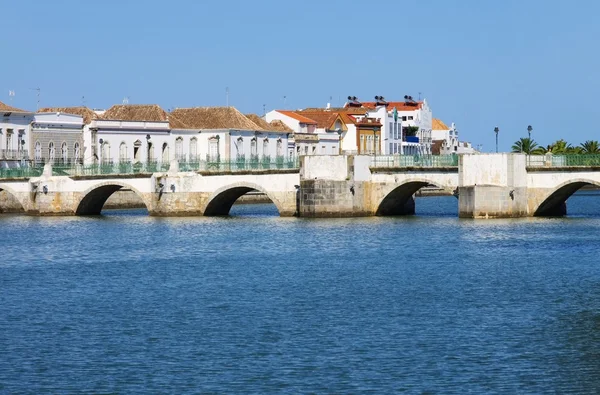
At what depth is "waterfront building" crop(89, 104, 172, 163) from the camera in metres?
A: 87.1

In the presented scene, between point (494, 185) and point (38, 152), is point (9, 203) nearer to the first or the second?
point (38, 152)

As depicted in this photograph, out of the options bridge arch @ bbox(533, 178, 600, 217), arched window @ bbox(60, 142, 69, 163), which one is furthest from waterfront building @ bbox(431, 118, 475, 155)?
bridge arch @ bbox(533, 178, 600, 217)

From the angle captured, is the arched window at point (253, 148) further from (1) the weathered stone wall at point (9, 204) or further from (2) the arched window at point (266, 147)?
(1) the weathered stone wall at point (9, 204)

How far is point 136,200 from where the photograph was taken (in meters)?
86.8

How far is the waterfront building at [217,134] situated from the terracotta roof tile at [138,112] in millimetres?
1433

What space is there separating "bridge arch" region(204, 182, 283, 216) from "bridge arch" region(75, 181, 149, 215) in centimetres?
374

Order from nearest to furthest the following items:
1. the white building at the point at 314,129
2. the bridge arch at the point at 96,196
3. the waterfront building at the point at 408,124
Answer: the bridge arch at the point at 96,196
the white building at the point at 314,129
the waterfront building at the point at 408,124

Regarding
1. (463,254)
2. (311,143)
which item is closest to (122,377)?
(463,254)

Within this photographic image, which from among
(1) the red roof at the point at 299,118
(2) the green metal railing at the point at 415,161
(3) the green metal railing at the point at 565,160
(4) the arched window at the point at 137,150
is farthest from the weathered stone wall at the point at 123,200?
(3) the green metal railing at the point at 565,160

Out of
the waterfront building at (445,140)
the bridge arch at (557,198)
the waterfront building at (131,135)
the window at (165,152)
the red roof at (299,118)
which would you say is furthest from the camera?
the waterfront building at (445,140)

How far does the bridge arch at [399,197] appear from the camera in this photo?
64.9 m

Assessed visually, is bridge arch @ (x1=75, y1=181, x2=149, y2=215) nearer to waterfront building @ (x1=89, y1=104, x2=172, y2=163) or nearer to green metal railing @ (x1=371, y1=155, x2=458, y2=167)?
waterfront building @ (x1=89, y1=104, x2=172, y2=163)

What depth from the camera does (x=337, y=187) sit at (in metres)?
65.6

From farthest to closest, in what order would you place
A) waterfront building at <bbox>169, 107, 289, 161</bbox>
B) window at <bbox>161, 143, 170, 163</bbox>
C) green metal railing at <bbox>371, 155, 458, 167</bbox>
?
waterfront building at <bbox>169, 107, 289, 161</bbox>
window at <bbox>161, 143, 170, 163</bbox>
green metal railing at <bbox>371, 155, 458, 167</bbox>
